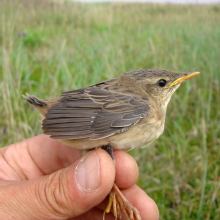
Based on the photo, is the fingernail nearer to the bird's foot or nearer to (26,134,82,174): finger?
the bird's foot

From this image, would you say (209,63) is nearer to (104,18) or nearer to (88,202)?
(88,202)

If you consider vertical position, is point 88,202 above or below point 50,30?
below

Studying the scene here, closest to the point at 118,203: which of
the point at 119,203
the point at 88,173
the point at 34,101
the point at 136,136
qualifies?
the point at 119,203

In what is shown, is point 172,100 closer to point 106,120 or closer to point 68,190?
point 106,120

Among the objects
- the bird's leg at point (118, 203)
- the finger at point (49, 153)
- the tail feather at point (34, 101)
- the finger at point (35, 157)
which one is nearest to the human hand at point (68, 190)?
the bird's leg at point (118, 203)

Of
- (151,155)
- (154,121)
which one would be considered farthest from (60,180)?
(151,155)

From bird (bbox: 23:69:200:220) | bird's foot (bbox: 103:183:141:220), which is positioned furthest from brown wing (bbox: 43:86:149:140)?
bird's foot (bbox: 103:183:141:220)
